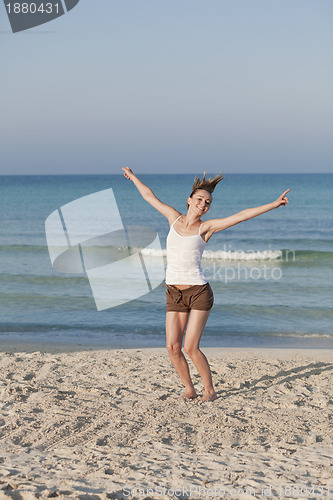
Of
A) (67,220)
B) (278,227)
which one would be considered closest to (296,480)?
(278,227)

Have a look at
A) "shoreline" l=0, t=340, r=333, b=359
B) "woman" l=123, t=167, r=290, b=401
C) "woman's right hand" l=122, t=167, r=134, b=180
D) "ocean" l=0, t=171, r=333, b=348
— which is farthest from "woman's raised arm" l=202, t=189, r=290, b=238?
"ocean" l=0, t=171, r=333, b=348

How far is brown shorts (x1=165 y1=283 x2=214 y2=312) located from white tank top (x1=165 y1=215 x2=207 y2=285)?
6 centimetres

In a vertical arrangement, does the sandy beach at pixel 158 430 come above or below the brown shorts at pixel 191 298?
below

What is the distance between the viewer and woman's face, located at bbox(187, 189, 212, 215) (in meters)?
5.11

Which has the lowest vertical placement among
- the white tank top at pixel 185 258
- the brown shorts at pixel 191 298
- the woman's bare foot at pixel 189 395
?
the woman's bare foot at pixel 189 395

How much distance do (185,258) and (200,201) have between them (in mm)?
513

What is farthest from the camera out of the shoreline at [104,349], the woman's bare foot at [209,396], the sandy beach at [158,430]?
the shoreline at [104,349]

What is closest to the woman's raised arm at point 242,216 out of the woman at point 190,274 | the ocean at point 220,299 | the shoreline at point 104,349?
the woman at point 190,274

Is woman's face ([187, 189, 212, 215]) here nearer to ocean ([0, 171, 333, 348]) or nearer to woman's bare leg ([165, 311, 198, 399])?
woman's bare leg ([165, 311, 198, 399])

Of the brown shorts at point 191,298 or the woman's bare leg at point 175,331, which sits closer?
the brown shorts at point 191,298

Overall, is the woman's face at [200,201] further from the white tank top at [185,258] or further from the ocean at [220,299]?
the ocean at [220,299]

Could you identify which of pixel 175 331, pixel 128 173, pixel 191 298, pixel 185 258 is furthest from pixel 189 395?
pixel 128 173

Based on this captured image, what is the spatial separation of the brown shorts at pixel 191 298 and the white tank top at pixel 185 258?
55 millimetres

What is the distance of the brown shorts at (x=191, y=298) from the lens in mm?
5094
